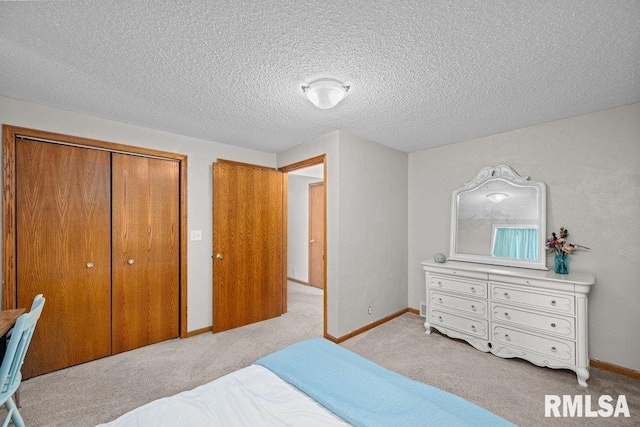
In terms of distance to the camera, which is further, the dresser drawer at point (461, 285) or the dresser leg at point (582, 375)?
the dresser drawer at point (461, 285)

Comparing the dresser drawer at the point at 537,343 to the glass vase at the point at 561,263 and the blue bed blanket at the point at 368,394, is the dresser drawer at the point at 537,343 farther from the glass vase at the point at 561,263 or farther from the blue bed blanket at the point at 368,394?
the blue bed blanket at the point at 368,394

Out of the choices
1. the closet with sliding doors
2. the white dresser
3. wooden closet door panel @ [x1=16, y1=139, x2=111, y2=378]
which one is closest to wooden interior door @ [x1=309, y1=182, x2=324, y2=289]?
the white dresser

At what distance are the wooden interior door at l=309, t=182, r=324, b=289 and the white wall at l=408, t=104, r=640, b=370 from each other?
3.33 metres

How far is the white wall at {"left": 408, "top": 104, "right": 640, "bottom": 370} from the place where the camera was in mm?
2389

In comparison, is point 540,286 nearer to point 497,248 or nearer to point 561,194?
point 497,248

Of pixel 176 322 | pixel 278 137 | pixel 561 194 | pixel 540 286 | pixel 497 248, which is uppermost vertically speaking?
pixel 278 137

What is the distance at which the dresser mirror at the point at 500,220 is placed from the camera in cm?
287

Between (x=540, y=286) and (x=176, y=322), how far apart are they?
3.76m

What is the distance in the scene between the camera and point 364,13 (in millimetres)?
1333

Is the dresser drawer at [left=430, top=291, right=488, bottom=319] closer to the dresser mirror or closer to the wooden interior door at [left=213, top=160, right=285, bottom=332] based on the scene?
the dresser mirror

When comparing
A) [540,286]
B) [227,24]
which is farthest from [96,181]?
[540,286]

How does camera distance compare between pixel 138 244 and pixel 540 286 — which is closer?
pixel 540 286

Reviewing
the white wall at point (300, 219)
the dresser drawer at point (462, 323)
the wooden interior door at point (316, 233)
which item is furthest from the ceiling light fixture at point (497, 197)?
→ the white wall at point (300, 219)

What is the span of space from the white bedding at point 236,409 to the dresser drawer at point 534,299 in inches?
91.3
